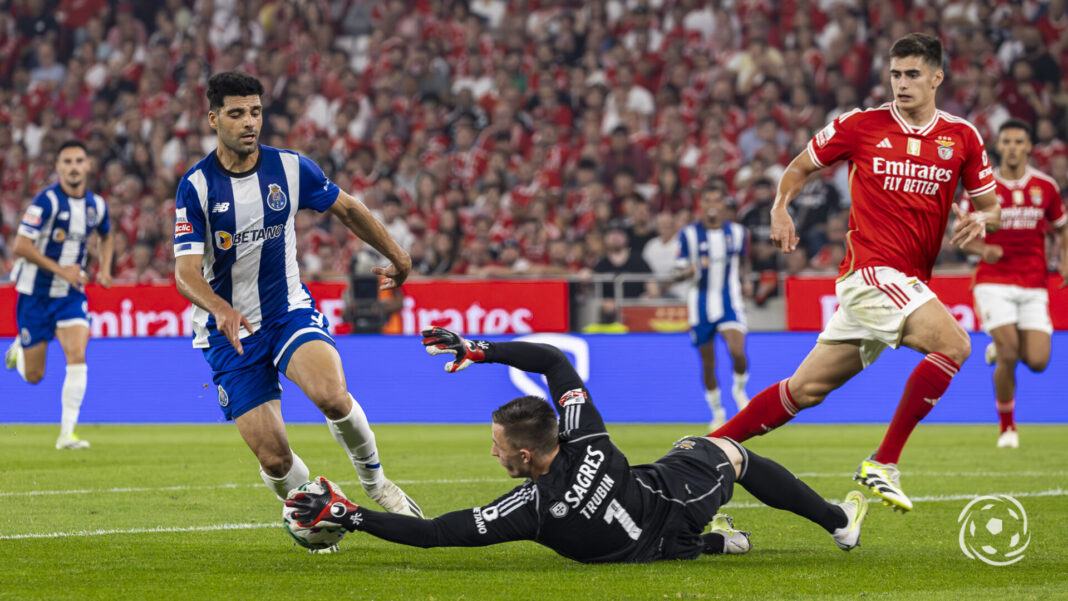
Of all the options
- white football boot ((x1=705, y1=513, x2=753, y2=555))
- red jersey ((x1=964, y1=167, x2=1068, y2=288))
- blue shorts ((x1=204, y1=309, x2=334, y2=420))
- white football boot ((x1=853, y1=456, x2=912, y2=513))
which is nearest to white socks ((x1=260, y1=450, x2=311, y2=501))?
blue shorts ((x1=204, y1=309, x2=334, y2=420))

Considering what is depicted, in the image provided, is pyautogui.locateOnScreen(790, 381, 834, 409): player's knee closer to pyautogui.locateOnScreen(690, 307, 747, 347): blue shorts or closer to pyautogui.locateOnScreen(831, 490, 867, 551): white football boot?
pyautogui.locateOnScreen(831, 490, 867, 551): white football boot

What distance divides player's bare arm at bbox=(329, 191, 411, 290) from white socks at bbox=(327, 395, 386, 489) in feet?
2.33

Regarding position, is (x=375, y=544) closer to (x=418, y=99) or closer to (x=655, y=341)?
(x=655, y=341)

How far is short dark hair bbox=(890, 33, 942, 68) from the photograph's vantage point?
671cm

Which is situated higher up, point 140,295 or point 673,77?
point 673,77

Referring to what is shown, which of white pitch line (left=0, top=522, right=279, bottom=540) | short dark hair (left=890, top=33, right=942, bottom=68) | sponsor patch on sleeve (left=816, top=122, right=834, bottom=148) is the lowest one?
white pitch line (left=0, top=522, right=279, bottom=540)

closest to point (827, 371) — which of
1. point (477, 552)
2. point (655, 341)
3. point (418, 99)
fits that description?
point (477, 552)

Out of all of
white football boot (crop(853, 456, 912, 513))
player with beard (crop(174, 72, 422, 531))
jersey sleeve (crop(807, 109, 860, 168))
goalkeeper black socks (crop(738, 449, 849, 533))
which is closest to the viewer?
goalkeeper black socks (crop(738, 449, 849, 533))

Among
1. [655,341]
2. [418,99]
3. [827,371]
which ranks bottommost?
[655,341]

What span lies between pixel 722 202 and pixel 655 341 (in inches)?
77.5

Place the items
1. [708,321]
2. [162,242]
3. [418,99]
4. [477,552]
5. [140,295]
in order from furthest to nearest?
[418,99], [162,242], [140,295], [708,321], [477,552]

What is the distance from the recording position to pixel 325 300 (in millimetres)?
16344

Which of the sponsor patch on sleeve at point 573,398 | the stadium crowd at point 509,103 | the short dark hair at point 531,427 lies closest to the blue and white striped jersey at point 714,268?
the stadium crowd at point 509,103

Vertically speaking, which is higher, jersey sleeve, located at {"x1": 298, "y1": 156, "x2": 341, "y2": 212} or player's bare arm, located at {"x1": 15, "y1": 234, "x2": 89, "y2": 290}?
jersey sleeve, located at {"x1": 298, "y1": 156, "x2": 341, "y2": 212}
